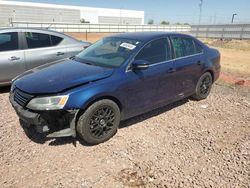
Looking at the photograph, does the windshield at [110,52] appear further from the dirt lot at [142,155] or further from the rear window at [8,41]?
the rear window at [8,41]

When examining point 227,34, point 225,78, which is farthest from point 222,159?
point 227,34

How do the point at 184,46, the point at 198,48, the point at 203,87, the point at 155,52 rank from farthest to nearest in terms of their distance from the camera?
the point at 203,87 → the point at 198,48 → the point at 184,46 → the point at 155,52

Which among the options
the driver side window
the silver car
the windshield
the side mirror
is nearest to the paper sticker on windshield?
the windshield

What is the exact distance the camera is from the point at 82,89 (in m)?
3.40

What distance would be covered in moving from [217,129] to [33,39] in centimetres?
480

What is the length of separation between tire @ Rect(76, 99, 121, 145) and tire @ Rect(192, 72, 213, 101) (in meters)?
2.40

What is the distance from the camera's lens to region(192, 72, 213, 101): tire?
5434 mm

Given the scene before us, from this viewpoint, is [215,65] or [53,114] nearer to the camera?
[53,114]

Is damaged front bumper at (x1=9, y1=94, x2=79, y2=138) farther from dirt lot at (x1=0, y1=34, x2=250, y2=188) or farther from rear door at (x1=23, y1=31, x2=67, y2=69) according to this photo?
rear door at (x1=23, y1=31, x2=67, y2=69)

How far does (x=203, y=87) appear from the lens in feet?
18.4

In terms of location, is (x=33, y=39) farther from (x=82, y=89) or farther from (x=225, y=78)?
(x=225, y=78)

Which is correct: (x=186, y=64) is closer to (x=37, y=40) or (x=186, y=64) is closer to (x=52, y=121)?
(x=52, y=121)

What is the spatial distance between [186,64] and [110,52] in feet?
5.18

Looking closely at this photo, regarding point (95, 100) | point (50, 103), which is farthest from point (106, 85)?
point (50, 103)
